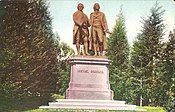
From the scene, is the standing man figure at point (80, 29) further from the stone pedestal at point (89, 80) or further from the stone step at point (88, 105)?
the stone step at point (88, 105)

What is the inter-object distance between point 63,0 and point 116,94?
11.6 meters

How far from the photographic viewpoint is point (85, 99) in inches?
656

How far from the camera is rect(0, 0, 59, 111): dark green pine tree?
53.0 feet

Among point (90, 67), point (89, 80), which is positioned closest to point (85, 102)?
point (89, 80)

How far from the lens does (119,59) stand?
26.9m

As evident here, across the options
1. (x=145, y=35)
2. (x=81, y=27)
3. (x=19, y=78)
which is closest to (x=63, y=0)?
(x=81, y=27)

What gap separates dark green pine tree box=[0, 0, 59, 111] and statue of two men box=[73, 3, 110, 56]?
2.13 m

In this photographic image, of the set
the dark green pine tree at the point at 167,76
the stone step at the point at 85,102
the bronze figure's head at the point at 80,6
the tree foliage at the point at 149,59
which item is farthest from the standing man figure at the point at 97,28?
the tree foliage at the point at 149,59

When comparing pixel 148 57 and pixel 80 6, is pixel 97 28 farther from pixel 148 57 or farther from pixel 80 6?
pixel 148 57

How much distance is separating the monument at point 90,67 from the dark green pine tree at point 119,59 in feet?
25.1

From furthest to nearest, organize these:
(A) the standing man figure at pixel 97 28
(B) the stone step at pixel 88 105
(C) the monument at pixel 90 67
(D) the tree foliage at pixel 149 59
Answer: (D) the tree foliage at pixel 149 59 < (A) the standing man figure at pixel 97 28 < (C) the monument at pixel 90 67 < (B) the stone step at pixel 88 105

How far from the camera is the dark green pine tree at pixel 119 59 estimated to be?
83.5ft

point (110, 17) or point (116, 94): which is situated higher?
point (110, 17)

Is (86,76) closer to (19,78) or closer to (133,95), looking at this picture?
(19,78)
